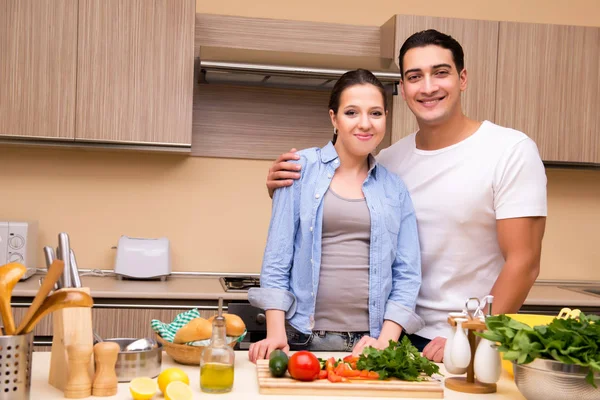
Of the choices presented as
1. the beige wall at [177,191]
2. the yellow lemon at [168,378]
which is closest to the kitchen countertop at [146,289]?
the beige wall at [177,191]

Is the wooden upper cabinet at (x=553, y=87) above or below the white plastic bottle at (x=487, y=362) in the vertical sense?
above

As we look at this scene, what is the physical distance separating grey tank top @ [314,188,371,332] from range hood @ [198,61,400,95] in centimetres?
119

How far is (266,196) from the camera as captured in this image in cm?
367

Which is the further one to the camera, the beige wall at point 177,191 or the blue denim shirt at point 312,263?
the beige wall at point 177,191

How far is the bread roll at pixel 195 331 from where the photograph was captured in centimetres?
169

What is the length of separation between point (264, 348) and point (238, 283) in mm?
1502

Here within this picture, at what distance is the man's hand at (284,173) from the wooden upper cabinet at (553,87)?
5.32ft

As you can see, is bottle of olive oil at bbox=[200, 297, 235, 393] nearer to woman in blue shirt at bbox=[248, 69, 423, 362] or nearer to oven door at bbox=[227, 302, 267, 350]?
woman in blue shirt at bbox=[248, 69, 423, 362]

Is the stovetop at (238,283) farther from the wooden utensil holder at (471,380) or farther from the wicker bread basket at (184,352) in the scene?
the wooden utensil holder at (471,380)

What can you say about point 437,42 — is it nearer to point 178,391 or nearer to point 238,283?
point 178,391

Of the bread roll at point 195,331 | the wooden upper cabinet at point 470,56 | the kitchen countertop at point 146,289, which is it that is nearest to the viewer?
the bread roll at point 195,331

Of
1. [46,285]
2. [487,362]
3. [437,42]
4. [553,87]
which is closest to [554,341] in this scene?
[487,362]

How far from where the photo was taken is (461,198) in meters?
2.14

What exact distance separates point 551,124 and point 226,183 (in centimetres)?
160
